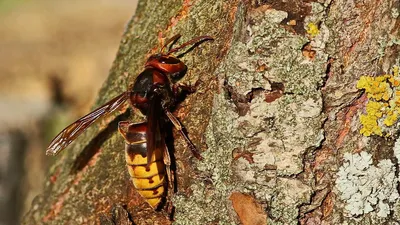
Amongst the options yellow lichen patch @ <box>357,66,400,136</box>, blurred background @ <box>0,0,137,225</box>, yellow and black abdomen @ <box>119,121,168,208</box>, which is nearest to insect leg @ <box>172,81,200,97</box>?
yellow and black abdomen @ <box>119,121,168,208</box>

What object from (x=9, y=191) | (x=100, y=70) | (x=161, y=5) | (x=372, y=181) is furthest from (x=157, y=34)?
(x=100, y=70)

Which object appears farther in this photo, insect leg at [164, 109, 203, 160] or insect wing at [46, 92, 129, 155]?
insect wing at [46, 92, 129, 155]

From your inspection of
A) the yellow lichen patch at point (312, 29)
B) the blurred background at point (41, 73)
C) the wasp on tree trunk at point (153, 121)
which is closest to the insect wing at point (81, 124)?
the wasp on tree trunk at point (153, 121)

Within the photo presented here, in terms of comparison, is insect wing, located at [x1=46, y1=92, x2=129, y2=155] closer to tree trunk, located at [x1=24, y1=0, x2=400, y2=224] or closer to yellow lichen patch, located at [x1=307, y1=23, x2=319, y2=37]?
tree trunk, located at [x1=24, y1=0, x2=400, y2=224]

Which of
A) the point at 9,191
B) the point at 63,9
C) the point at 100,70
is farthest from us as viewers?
the point at 63,9

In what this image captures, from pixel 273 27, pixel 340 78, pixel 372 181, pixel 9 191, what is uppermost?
pixel 273 27

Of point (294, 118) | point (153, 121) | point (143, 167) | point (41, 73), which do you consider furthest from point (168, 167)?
point (41, 73)

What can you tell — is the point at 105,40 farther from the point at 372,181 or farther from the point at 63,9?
the point at 372,181
